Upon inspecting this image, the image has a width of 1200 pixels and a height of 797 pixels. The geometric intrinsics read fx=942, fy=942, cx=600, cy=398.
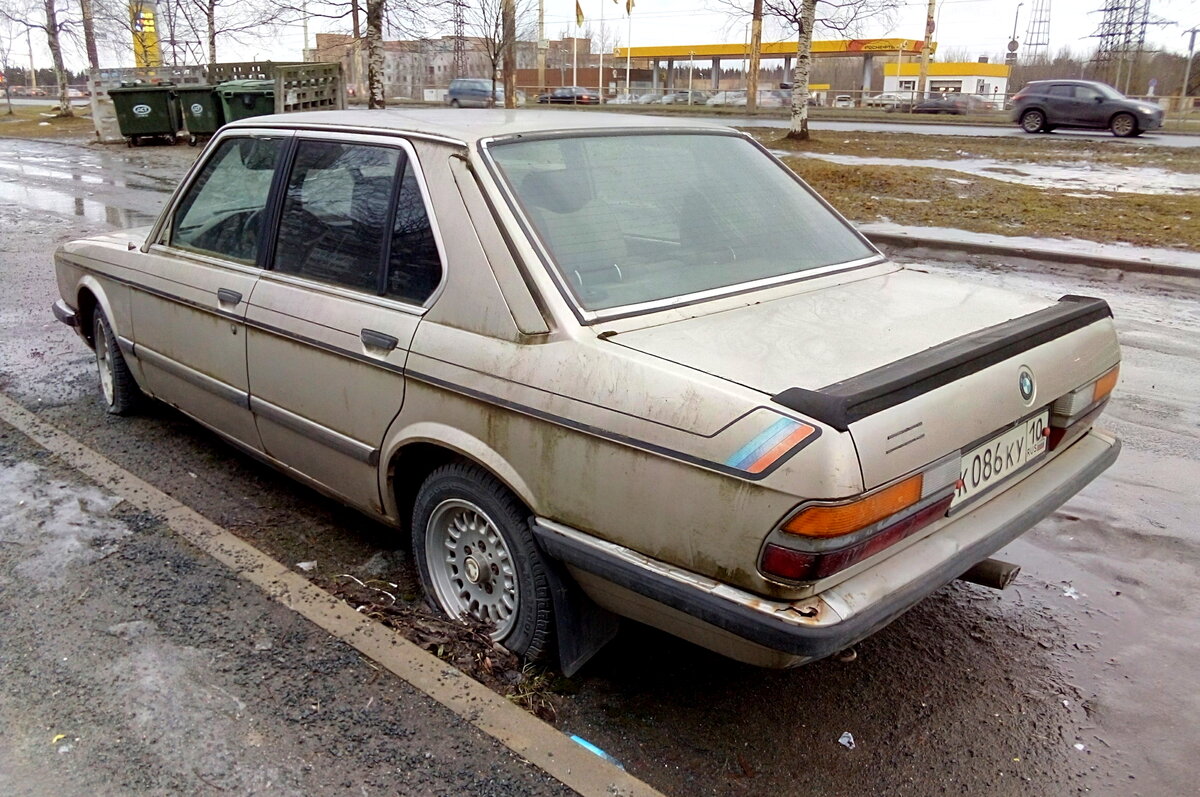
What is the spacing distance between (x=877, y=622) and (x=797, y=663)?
225mm

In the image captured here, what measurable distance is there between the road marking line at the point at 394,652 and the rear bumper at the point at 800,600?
1.41 feet

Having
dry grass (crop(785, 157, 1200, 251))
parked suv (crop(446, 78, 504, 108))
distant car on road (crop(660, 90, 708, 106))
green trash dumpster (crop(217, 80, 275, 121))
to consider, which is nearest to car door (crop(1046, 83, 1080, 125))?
dry grass (crop(785, 157, 1200, 251))

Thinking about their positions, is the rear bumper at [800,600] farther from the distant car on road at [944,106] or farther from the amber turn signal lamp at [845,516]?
the distant car on road at [944,106]

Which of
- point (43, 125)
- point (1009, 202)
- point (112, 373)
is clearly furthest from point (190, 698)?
point (43, 125)

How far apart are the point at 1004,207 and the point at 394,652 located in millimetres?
12505

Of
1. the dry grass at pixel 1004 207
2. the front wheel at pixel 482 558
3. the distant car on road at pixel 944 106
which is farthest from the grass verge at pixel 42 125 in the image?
the distant car on road at pixel 944 106

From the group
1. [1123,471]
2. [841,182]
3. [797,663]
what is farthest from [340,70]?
[797,663]

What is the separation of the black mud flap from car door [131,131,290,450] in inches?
69.8

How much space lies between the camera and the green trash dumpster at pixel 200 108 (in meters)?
23.5

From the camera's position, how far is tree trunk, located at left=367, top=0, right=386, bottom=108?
22391 millimetres

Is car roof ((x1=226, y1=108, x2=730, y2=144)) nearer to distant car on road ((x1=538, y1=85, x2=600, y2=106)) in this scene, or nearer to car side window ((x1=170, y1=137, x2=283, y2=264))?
car side window ((x1=170, y1=137, x2=283, y2=264))

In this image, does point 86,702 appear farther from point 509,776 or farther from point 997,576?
point 997,576

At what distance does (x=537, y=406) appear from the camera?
2.63 metres

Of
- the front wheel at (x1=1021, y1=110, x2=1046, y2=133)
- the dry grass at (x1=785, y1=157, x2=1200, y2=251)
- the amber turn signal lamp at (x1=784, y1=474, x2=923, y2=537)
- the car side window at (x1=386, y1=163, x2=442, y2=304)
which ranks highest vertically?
the front wheel at (x1=1021, y1=110, x2=1046, y2=133)
